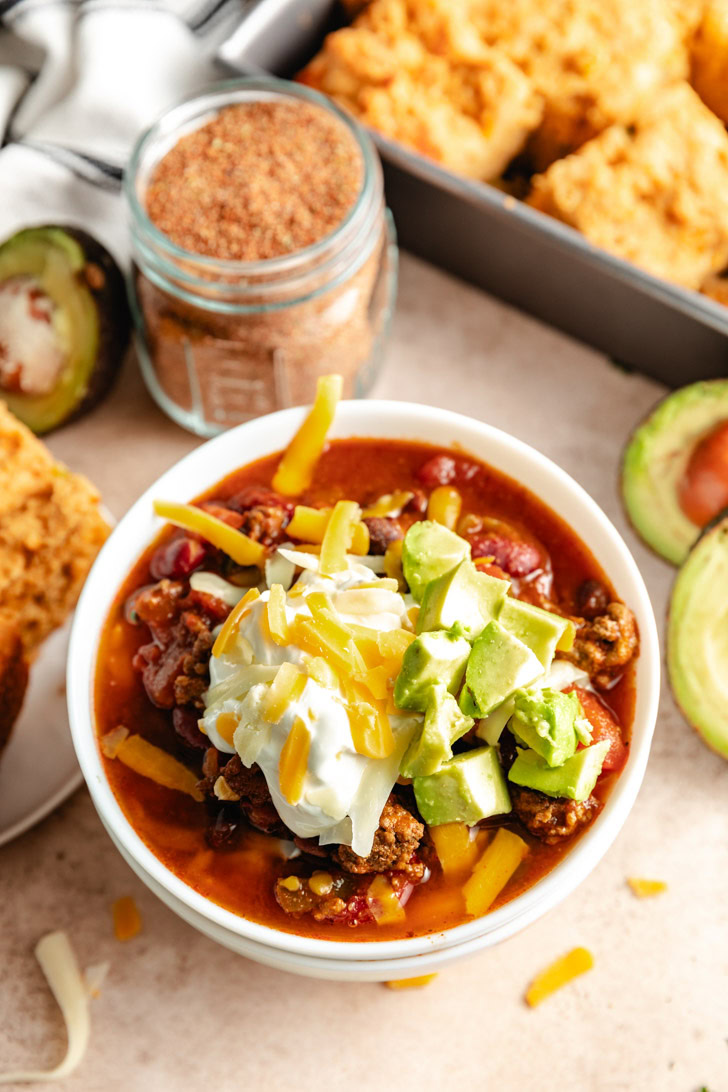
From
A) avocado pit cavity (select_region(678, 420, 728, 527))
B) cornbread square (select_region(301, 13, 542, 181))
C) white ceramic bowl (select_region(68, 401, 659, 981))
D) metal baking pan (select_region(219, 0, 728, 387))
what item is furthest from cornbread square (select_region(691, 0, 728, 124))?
white ceramic bowl (select_region(68, 401, 659, 981))

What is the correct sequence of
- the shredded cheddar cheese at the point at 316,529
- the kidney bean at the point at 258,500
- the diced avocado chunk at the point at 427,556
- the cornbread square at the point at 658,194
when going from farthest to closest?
the cornbread square at the point at 658,194 → the kidney bean at the point at 258,500 → the shredded cheddar cheese at the point at 316,529 → the diced avocado chunk at the point at 427,556

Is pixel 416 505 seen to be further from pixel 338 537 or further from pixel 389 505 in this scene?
pixel 338 537

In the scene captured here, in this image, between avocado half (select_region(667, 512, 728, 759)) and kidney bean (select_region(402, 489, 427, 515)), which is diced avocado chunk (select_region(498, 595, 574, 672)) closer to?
kidney bean (select_region(402, 489, 427, 515))

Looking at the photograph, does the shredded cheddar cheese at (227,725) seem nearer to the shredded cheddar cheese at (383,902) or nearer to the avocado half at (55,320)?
the shredded cheddar cheese at (383,902)

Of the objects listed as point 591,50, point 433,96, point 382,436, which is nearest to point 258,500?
point 382,436

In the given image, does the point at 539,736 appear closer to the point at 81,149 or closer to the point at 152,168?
the point at 152,168

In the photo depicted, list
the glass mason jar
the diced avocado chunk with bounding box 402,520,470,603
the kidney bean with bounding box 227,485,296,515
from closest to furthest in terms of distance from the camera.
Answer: the diced avocado chunk with bounding box 402,520,470,603 → the kidney bean with bounding box 227,485,296,515 → the glass mason jar

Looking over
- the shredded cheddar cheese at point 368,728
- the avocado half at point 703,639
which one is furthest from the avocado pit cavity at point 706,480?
the shredded cheddar cheese at point 368,728
